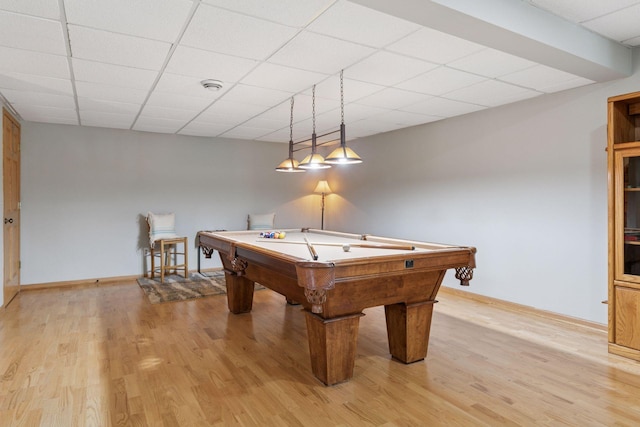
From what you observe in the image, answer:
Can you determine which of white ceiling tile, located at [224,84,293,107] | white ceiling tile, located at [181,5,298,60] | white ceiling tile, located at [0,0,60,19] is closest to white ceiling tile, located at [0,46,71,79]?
white ceiling tile, located at [0,0,60,19]

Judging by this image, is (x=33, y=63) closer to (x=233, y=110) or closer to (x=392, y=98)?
(x=233, y=110)

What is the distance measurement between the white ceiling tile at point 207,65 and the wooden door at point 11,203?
2618 mm

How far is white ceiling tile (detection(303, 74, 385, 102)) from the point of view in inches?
138

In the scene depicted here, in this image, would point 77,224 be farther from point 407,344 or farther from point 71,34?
point 407,344

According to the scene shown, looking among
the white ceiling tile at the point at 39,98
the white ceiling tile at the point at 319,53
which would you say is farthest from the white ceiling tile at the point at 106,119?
the white ceiling tile at the point at 319,53

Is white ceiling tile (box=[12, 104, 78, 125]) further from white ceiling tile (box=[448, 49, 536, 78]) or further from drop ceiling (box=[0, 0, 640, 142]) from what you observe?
white ceiling tile (box=[448, 49, 536, 78])

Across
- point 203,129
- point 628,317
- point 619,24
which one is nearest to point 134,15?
point 619,24

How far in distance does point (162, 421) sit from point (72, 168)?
15.6ft

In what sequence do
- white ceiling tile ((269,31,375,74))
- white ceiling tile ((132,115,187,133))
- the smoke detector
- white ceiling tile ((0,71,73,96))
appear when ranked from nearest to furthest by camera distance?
1. white ceiling tile ((269,31,375,74))
2. white ceiling tile ((0,71,73,96))
3. the smoke detector
4. white ceiling tile ((132,115,187,133))

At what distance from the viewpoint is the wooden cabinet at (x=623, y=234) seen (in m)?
2.96

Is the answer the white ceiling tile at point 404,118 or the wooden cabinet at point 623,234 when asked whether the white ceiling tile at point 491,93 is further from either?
the wooden cabinet at point 623,234

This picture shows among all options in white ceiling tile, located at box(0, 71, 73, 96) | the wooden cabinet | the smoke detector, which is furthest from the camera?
the smoke detector

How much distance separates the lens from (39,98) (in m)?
4.04

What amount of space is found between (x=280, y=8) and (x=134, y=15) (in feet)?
2.85
